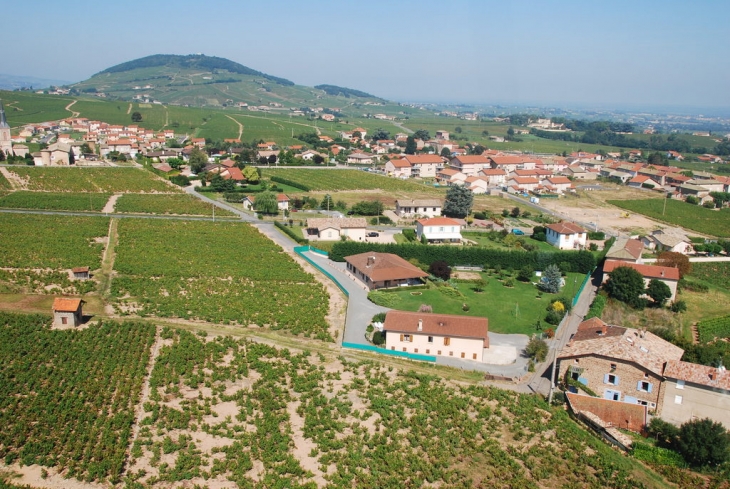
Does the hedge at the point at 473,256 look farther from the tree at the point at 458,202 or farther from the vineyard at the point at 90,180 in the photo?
the vineyard at the point at 90,180

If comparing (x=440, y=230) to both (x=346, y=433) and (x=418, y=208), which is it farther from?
(x=346, y=433)

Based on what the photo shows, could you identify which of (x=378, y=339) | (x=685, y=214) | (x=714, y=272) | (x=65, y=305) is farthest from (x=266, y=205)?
(x=685, y=214)

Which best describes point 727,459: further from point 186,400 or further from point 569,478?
point 186,400

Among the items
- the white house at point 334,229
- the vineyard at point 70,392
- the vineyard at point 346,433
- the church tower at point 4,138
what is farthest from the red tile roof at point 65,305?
the church tower at point 4,138

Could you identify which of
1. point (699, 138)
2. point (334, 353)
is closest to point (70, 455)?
point (334, 353)

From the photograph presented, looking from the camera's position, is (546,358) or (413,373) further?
(546,358)

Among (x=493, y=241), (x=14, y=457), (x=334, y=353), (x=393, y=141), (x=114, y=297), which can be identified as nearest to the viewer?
(x=14, y=457)

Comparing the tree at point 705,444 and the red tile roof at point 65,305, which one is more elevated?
the red tile roof at point 65,305
